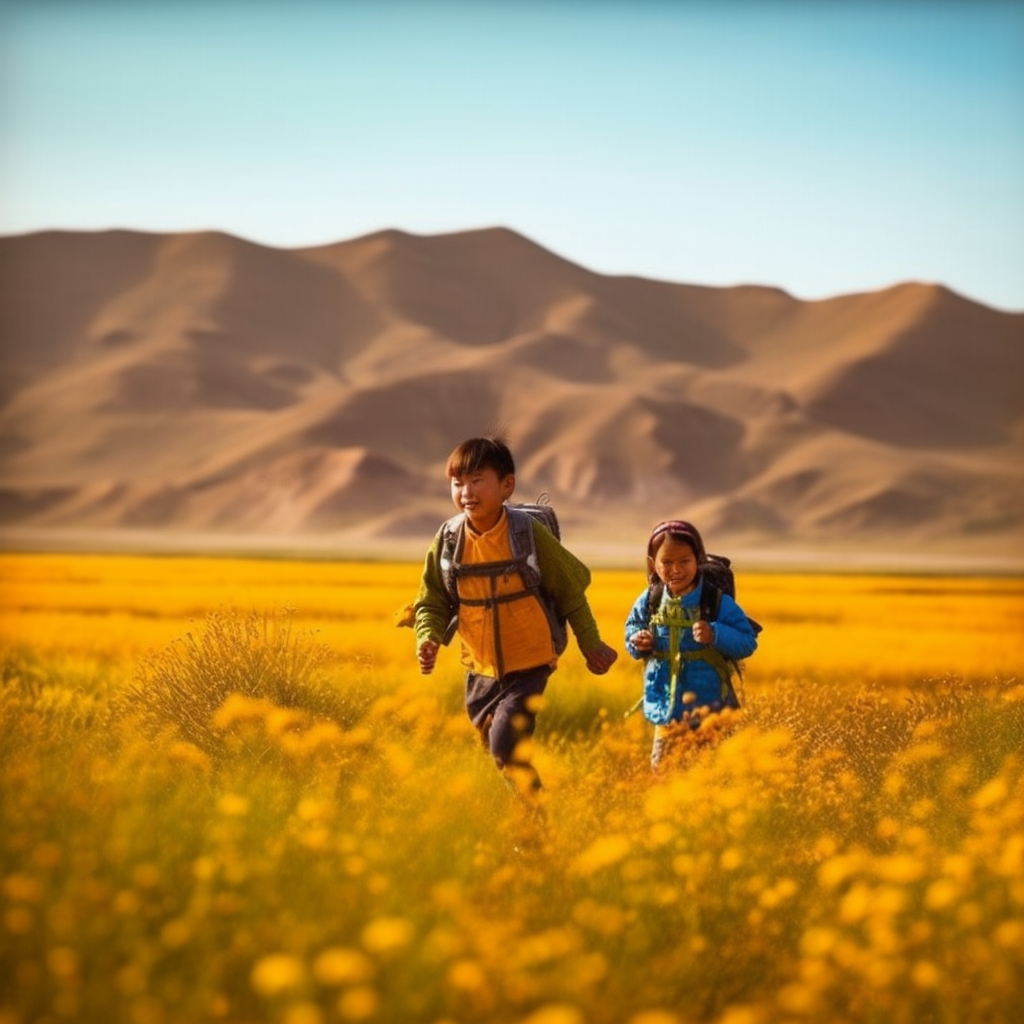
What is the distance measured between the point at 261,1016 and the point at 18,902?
78cm

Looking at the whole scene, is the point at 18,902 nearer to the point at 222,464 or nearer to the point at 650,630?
the point at 650,630

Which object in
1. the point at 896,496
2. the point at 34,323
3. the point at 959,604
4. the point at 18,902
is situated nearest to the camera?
the point at 18,902

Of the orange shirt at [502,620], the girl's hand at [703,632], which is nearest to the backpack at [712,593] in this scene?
the girl's hand at [703,632]

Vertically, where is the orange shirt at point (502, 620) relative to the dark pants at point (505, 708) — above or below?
above

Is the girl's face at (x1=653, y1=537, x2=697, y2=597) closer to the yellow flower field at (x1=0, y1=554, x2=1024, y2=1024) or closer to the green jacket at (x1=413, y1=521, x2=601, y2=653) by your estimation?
the green jacket at (x1=413, y1=521, x2=601, y2=653)

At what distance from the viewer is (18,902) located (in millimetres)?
4031

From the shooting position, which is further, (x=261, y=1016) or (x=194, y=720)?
(x=194, y=720)

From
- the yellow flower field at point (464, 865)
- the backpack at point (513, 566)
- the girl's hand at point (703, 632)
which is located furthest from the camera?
the girl's hand at point (703, 632)

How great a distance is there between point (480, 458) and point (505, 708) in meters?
1.04

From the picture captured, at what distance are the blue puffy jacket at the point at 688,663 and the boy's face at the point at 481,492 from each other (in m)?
0.92

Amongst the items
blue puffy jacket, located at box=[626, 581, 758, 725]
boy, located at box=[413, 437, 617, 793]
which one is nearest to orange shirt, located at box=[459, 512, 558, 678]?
boy, located at box=[413, 437, 617, 793]

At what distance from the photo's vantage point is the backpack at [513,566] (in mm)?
6551

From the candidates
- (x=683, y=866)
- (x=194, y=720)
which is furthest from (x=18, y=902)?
(x=194, y=720)

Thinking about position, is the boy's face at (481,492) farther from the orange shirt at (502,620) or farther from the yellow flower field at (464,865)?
the yellow flower field at (464,865)
